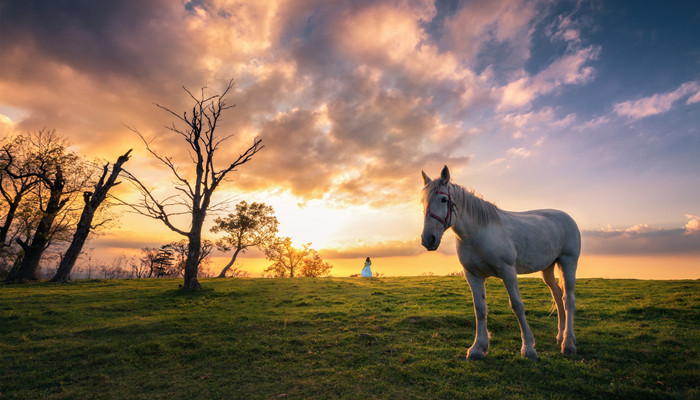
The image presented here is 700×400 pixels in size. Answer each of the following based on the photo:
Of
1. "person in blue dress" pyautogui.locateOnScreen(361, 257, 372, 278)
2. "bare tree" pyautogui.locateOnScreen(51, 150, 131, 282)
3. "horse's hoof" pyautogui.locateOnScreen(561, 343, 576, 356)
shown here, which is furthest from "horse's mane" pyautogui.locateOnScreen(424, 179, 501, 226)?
"bare tree" pyautogui.locateOnScreen(51, 150, 131, 282)

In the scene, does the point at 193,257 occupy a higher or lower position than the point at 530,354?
higher

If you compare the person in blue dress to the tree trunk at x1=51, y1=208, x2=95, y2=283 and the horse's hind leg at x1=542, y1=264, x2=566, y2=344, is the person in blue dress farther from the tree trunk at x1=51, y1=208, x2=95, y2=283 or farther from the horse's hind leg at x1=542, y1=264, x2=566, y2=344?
the tree trunk at x1=51, y1=208, x2=95, y2=283

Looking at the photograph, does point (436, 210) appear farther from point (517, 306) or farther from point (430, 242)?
point (517, 306)

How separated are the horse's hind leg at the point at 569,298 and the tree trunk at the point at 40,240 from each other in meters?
32.9

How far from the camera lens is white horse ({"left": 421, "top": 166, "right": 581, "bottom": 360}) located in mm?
5752

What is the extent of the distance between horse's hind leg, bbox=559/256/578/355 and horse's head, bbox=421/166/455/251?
3708 mm

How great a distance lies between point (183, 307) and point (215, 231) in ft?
80.2

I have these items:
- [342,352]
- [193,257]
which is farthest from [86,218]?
[342,352]

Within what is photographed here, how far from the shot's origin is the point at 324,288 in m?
18.3

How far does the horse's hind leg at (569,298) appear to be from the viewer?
21.7ft

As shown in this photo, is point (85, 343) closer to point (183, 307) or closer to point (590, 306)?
point (183, 307)

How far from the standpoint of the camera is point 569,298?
23.0 ft

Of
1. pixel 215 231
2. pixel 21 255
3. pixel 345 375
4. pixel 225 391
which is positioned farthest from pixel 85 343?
A: pixel 215 231

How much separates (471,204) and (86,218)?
28.4m
